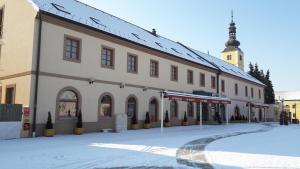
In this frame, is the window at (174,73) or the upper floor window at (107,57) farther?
the window at (174,73)

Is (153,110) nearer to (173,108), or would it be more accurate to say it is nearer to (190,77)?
(173,108)

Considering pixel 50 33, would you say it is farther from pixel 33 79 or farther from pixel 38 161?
pixel 38 161

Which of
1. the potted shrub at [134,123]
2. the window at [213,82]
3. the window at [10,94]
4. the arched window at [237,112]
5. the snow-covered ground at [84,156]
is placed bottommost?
the snow-covered ground at [84,156]

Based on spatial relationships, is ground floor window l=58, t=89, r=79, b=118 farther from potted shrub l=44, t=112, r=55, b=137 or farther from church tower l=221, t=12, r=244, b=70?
church tower l=221, t=12, r=244, b=70

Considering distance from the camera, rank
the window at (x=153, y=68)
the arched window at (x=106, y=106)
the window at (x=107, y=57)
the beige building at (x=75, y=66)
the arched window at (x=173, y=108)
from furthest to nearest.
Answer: the arched window at (x=173, y=108), the window at (x=153, y=68), the window at (x=107, y=57), the arched window at (x=106, y=106), the beige building at (x=75, y=66)

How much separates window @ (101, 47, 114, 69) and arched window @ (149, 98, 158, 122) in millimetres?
5581

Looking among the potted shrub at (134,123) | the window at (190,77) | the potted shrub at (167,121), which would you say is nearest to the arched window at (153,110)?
the potted shrub at (167,121)

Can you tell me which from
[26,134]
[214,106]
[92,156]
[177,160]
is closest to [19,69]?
[26,134]

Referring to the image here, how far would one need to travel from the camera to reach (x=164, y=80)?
1020 inches

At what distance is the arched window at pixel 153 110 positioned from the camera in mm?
24192

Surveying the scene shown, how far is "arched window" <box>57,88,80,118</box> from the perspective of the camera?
17.0 meters

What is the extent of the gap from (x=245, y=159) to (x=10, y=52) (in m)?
15.0

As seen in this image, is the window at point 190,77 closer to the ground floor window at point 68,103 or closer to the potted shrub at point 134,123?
the potted shrub at point 134,123

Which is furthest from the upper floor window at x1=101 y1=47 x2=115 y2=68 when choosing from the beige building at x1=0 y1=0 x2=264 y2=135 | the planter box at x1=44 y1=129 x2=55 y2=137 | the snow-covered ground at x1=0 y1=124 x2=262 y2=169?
the snow-covered ground at x1=0 y1=124 x2=262 y2=169
